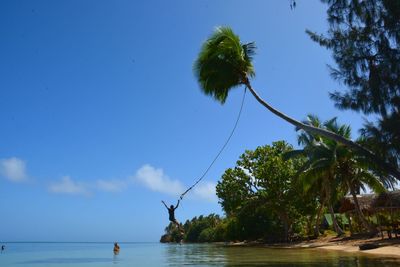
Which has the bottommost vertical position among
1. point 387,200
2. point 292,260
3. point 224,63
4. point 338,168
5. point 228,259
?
point 292,260

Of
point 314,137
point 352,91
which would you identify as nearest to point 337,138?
point 352,91

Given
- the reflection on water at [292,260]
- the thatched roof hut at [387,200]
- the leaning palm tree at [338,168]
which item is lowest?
the reflection on water at [292,260]

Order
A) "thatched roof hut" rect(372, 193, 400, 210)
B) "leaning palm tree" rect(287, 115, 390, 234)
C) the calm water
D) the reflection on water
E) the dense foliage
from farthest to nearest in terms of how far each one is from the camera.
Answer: "leaning palm tree" rect(287, 115, 390, 234) < "thatched roof hut" rect(372, 193, 400, 210) < the calm water < the reflection on water < the dense foliage

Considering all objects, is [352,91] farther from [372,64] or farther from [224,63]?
[224,63]

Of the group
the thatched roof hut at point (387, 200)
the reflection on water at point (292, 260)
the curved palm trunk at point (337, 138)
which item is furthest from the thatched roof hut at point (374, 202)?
the curved palm trunk at point (337, 138)

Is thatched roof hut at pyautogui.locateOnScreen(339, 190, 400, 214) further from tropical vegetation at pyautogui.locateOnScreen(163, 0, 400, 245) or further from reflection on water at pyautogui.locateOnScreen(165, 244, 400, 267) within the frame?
reflection on water at pyautogui.locateOnScreen(165, 244, 400, 267)

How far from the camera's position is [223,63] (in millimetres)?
15742

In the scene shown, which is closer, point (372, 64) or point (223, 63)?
point (372, 64)

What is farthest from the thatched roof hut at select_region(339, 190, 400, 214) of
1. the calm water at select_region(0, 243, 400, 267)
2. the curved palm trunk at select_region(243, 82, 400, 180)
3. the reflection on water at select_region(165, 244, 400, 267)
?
the curved palm trunk at select_region(243, 82, 400, 180)

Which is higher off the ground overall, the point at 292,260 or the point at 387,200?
the point at 387,200

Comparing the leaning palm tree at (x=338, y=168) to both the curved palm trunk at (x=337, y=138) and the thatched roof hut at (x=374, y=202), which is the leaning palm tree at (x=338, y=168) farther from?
the curved palm trunk at (x=337, y=138)

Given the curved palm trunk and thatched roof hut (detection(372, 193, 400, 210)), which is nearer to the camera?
the curved palm trunk

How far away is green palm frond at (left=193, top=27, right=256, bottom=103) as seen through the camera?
15.7m

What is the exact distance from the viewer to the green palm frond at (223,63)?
15.7 m
